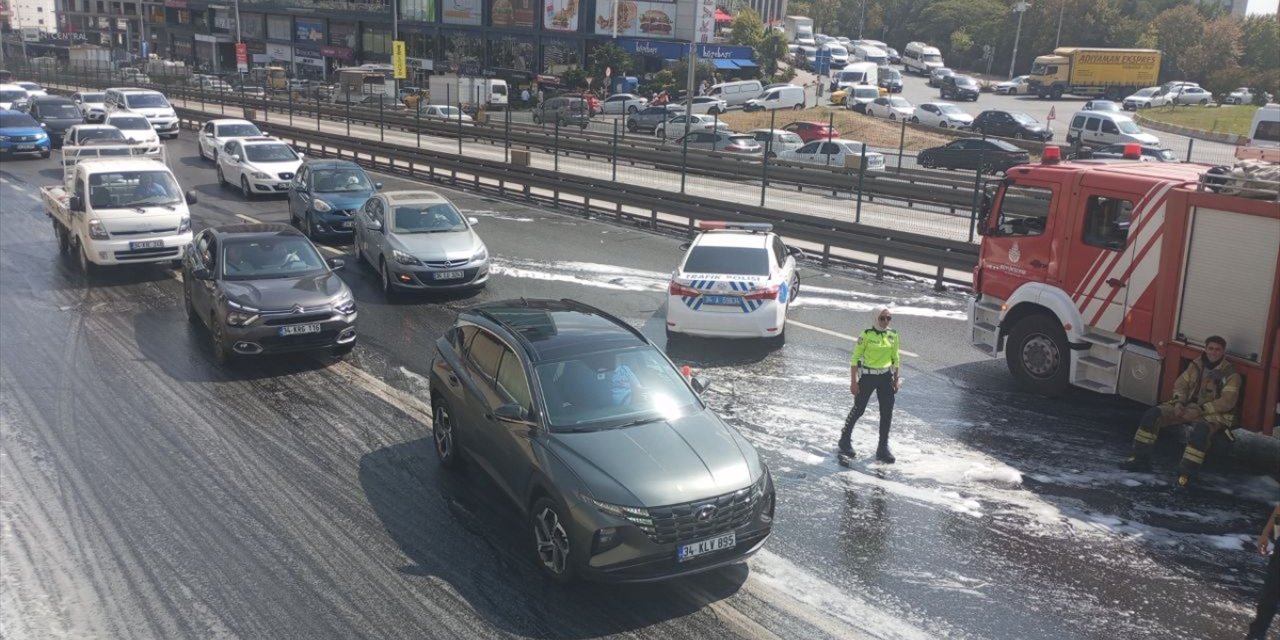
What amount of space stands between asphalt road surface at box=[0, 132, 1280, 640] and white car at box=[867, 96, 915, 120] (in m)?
39.7

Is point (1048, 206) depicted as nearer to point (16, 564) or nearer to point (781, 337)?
point (781, 337)

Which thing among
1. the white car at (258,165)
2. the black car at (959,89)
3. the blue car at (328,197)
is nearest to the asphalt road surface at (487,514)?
the blue car at (328,197)

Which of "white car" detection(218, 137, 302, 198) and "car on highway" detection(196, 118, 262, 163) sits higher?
"car on highway" detection(196, 118, 262, 163)

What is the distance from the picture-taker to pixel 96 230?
1648 centimetres

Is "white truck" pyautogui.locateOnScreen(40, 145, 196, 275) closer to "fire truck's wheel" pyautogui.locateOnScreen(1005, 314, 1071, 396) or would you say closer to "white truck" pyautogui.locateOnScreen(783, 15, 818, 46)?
"fire truck's wheel" pyautogui.locateOnScreen(1005, 314, 1071, 396)

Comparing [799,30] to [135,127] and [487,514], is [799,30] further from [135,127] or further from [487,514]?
[487,514]

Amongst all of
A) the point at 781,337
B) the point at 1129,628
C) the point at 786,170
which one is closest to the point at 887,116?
the point at 786,170

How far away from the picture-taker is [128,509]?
8.39 meters

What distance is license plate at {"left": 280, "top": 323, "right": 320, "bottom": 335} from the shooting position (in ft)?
40.0

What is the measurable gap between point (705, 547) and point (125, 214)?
1381 centimetres

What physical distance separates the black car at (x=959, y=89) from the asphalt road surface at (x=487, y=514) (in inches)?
2226

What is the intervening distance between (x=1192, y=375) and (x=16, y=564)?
1025 cm

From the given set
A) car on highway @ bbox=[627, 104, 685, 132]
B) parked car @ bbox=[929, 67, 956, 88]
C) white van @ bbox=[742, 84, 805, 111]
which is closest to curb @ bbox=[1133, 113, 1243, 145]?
white van @ bbox=[742, 84, 805, 111]

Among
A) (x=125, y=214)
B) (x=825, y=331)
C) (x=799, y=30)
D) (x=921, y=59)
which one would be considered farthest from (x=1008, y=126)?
(x=799, y=30)
